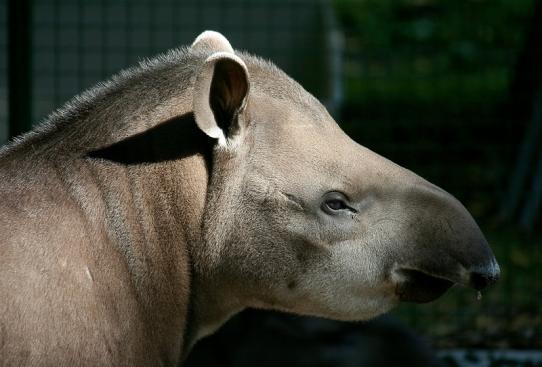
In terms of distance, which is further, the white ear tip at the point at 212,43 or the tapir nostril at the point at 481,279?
the white ear tip at the point at 212,43

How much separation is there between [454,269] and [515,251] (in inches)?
268

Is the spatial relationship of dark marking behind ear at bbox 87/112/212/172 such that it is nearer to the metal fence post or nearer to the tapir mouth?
the tapir mouth

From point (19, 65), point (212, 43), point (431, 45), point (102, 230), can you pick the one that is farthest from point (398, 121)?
point (431, 45)

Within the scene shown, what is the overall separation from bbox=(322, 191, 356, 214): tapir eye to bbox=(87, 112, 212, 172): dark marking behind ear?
1.55 ft

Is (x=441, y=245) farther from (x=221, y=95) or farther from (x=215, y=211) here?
(x=221, y=95)

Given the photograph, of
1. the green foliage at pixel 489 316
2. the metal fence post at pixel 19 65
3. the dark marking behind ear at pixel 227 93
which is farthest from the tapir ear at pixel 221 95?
the green foliage at pixel 489 316

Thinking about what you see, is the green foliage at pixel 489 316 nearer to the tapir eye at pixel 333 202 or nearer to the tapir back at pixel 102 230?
the tapir eye at pixel 333 202

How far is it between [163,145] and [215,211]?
331mm

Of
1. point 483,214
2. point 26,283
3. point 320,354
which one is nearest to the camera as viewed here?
point 26,283

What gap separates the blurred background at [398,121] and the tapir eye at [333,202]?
3.02 m

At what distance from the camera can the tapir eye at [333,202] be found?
4.02 meters

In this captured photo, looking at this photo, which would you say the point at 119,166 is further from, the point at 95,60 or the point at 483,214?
the point at 95,60

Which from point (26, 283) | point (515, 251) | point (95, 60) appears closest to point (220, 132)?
point (26, 283)

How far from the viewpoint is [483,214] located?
11.3 m
